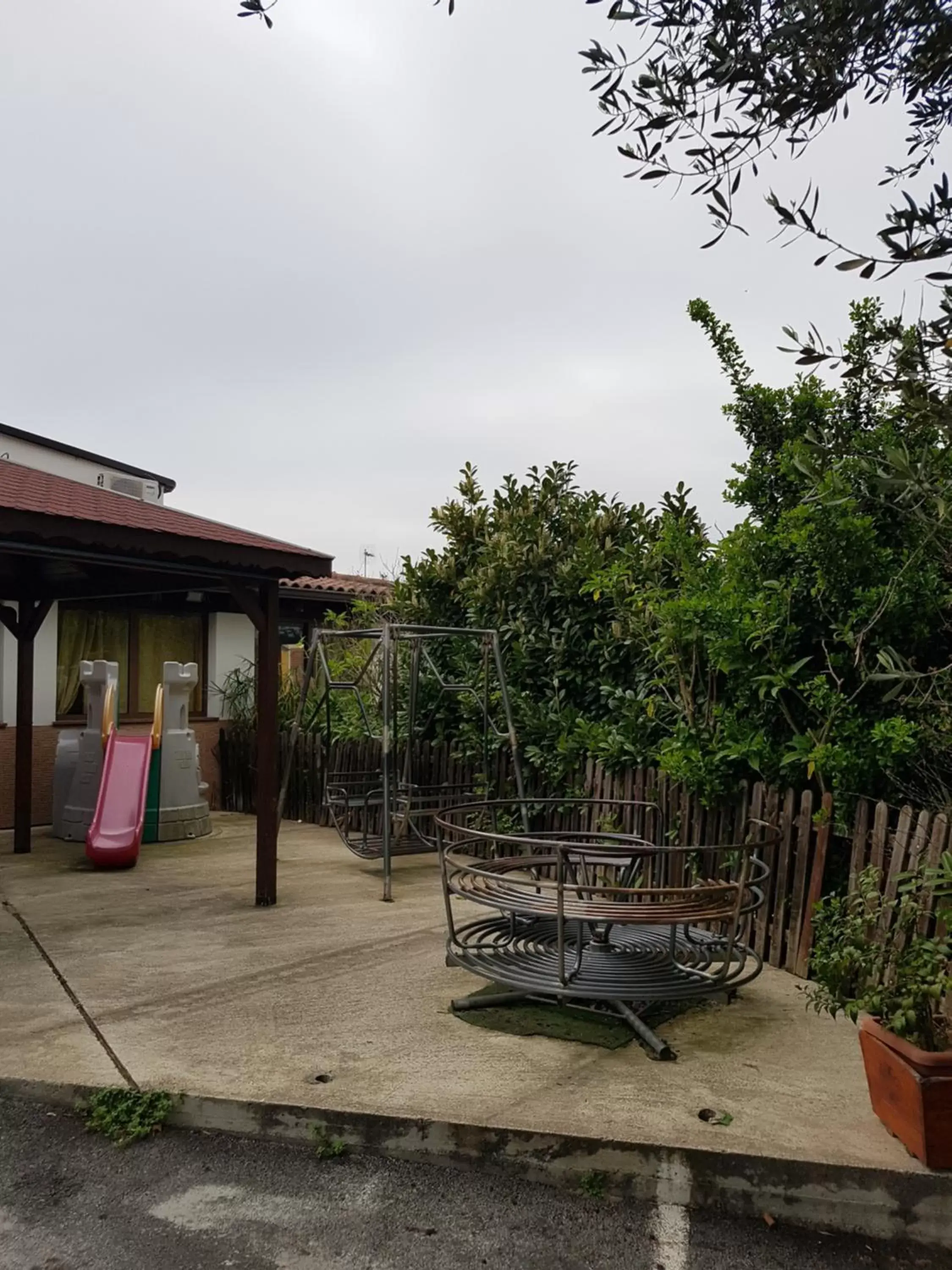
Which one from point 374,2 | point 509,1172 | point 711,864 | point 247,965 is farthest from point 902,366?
point 247,965

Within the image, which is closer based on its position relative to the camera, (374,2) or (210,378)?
(374,2)

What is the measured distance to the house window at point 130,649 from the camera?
1014 cm

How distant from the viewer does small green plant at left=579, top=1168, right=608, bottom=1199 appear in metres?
2.77

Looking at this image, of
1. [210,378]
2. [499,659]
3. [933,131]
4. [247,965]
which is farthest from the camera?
[210,378]

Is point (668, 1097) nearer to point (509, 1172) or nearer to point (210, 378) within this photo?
point (509, 1172)

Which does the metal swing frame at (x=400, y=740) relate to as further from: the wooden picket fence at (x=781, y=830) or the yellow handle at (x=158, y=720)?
the yellow handle at (x=158, y=720)

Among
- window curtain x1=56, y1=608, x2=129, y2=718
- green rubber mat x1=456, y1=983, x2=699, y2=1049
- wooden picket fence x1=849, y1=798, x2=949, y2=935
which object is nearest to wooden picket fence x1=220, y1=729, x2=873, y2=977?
wooden picket fence x1=849, y1=798, x2=949, y2=935

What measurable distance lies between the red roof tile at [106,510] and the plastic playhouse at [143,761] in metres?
2.16

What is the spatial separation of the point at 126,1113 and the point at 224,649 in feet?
29.4

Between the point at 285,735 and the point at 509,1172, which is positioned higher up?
the point at 285,735

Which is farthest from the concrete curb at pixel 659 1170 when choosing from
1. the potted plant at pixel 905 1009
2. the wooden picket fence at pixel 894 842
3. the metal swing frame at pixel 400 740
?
the metal swing frame at pixel 400 740

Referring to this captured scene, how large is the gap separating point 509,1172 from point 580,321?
7035 millimetres

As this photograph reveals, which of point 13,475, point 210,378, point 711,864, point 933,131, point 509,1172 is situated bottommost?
point 509,1172

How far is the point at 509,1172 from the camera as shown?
2.88 meters
